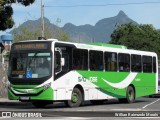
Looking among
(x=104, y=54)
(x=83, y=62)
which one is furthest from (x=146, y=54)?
(x=83, y=62)

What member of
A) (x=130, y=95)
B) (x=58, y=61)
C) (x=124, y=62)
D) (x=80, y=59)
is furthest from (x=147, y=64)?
(x=58, y=61)

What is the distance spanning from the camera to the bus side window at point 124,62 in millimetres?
26281

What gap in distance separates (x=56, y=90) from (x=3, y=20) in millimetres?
6820

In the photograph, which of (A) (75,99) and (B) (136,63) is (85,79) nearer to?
(A) (75,99)

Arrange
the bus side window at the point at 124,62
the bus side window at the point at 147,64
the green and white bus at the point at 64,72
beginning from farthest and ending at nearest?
the bus side window at the point at 147,64 < the bus side window at the point at 124,62 < the green and white bus at the point at 64,72

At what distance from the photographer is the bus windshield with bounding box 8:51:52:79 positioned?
2114 centimetres

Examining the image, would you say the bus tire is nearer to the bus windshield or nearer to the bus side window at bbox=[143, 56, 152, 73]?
the bus side window at bbox=[143, 56, 152, 73]

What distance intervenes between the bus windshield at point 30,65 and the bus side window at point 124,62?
6.16 metres

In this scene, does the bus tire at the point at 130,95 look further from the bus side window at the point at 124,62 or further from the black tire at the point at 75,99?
the black tire at the point at 75,99

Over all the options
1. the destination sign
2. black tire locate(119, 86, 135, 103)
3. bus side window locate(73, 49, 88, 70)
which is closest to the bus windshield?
the destination sign

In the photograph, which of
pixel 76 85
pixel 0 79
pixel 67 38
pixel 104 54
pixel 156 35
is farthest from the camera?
pixel 156 35

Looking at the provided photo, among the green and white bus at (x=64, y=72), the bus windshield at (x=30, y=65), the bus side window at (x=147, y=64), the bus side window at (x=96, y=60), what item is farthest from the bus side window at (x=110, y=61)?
the bus windshield at (x=30, y=65)

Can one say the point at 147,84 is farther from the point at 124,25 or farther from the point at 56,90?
the point at 124,25

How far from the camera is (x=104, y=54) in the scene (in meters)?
24.9
